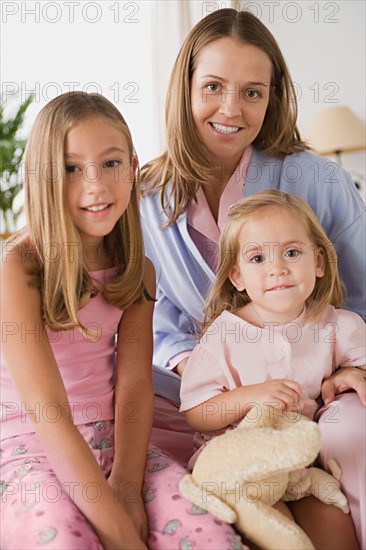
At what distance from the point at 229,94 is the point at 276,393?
0.69 meters

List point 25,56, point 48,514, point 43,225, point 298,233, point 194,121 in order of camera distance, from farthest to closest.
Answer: point 25,56 < point 194,121 < point 298,233 < point 43,225 < point 48,514

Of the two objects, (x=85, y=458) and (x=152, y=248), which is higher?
(x=152, y=248)

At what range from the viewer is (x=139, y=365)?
1.40 m

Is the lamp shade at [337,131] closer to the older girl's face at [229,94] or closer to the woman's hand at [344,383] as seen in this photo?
the older girl's face at [229,94]

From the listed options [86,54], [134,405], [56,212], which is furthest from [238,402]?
[86,54]

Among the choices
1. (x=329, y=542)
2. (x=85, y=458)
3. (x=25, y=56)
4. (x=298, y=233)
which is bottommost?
(x=329, y=542)

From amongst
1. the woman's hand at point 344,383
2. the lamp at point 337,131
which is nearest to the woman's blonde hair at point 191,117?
the woman's hand at point 344,383

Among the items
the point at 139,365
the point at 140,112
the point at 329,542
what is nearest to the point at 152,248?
the point at 139,365

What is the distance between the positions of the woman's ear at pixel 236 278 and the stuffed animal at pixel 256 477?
342mm

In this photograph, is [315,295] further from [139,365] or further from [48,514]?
[48,514]

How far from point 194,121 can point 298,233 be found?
45 centimetres

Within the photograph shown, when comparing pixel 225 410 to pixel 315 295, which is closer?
pixel 225 410

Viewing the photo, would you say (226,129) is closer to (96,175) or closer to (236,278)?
(236,278)

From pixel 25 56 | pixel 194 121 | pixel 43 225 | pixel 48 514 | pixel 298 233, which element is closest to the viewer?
pixel 48 514
